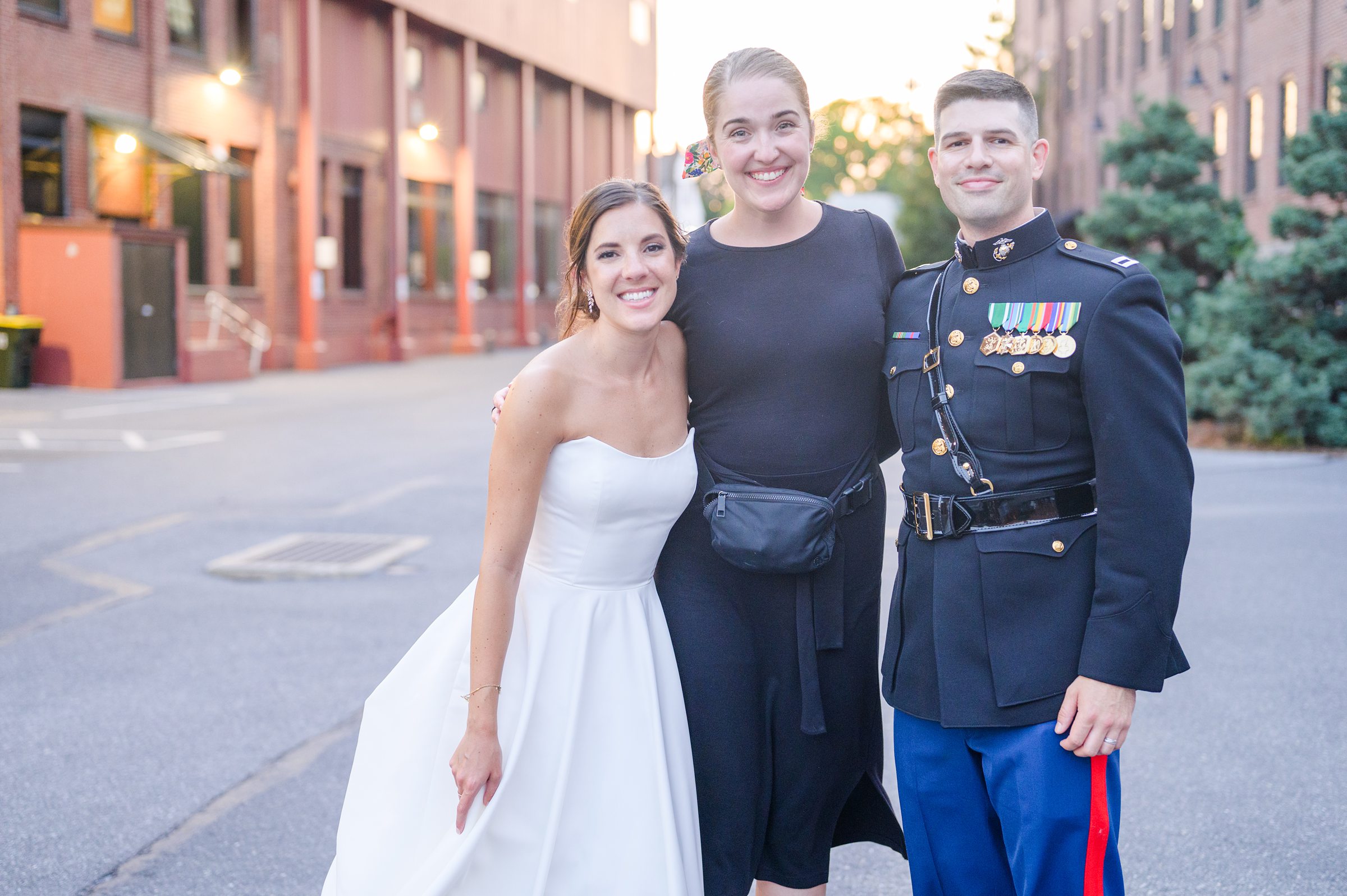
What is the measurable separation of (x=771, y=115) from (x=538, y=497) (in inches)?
40.0

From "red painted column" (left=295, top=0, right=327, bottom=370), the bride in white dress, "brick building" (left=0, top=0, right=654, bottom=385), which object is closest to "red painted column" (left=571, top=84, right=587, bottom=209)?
"brick building" (left=0, top=0, right=654, bottom=385)

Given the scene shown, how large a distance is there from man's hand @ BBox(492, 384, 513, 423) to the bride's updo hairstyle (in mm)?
193

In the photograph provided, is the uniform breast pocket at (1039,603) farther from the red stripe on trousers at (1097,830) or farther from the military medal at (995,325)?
the military medal at (995,325)

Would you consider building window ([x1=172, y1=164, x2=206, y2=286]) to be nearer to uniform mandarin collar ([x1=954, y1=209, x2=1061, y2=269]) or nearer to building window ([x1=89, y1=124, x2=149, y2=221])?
building window ([x1=89, y1=124, x2=149, y2=221])

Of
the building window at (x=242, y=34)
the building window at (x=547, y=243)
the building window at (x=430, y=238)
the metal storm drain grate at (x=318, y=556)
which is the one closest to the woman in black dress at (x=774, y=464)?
the metal storm drain grate at (x=318, y=556)

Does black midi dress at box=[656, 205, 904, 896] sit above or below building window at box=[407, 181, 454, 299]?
below

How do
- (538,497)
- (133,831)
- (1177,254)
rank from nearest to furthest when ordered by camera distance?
(538,497)
(133,831)
(1177,254)

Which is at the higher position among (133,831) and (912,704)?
(912,704)

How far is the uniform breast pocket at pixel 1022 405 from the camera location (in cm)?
265

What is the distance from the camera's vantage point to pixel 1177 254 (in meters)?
18.5

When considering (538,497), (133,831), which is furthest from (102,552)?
(538,497)

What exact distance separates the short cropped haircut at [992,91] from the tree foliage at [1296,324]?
1238 centimetres

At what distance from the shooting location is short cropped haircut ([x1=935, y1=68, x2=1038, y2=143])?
2729 millimetres

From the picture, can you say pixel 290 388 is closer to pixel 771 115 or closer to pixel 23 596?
pixel 23 596
